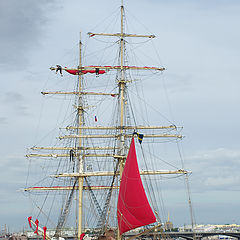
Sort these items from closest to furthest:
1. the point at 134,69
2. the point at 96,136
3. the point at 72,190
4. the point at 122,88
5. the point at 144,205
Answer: the point at 144,205, the point at 122,88, the point at 134,69, the point at 96,136, the point at 72,190

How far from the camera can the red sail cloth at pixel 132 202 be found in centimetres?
Answer: 4172

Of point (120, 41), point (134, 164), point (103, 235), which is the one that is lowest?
point (103, 235)

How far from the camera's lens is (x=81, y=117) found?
78.1m

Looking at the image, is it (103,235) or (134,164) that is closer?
(134,164)

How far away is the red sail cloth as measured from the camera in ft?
137

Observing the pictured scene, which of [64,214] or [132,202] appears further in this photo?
[64,214]

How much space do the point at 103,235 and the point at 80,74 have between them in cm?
2981

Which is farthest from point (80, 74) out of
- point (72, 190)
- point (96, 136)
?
point (72, 190)

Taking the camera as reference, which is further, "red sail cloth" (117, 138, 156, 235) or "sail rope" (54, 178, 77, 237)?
"sail rope" (54, 178, 77, 237)

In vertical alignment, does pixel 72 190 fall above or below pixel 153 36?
below

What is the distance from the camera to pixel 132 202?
138 ft

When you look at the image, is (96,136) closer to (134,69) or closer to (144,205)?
(134,69)

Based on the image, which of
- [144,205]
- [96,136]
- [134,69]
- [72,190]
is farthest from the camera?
[72,190]

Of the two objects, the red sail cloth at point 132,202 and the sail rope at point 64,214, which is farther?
the sail rope at point 64,214
